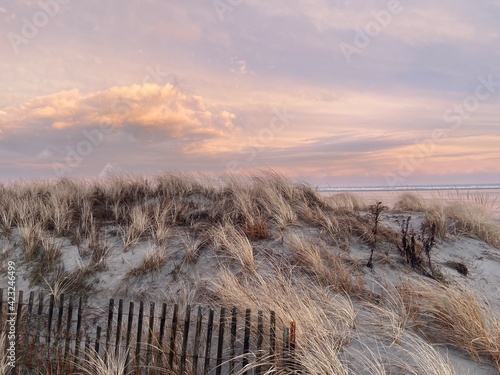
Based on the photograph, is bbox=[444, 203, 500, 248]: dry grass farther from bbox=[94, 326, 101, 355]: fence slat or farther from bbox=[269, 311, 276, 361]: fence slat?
bbox=[94, 326, 101, 355]: fence slat

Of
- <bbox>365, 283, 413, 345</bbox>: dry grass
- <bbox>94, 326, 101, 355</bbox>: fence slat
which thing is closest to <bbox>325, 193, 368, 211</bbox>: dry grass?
<bbox>365, 283, 413, 345</bbox>: dry grass

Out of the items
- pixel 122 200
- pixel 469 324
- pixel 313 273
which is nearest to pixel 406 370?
pixel 469 324

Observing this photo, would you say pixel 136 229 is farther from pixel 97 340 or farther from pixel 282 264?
pixel 97 340

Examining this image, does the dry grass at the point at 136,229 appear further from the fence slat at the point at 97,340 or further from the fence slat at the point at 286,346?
the fence slat at the point at 286,346

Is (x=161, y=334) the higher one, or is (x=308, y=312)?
(x=308, y=312)

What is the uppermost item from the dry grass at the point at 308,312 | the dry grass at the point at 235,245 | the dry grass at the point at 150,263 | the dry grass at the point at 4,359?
the dry grass at the point at 235,245

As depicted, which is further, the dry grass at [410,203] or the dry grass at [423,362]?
the dry grass at [410,203]

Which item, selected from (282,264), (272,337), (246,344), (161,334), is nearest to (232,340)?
(246,344)

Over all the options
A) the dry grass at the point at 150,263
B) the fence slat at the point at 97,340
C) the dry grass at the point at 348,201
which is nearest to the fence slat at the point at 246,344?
the fence slat at the point at 97,340

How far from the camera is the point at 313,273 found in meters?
5.90

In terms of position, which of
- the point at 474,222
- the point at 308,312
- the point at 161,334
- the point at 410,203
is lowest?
the point at 161,334

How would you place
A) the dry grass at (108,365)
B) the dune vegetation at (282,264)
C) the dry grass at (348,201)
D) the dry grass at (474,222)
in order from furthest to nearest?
the dry grass at (348,201) → the dry grass at (474,222) → the dune vegetation at (282,264) → the dry grass at (108,365)

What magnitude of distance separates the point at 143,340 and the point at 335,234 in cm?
447

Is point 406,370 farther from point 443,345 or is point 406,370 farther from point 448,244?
point 448,244
